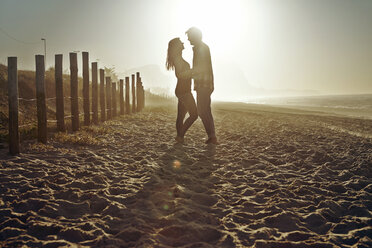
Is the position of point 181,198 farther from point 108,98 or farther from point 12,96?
point 108,98

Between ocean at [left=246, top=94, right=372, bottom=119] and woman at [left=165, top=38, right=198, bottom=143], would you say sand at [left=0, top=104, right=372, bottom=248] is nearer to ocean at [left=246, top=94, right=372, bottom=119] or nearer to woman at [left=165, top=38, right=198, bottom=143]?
woman at [left=165, top=38, right=198, bottom=143]

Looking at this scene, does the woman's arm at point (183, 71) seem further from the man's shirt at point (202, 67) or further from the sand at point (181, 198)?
the sand at point (181, 198)

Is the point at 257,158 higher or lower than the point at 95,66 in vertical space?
lower

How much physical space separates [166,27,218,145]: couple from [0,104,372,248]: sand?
1084mm

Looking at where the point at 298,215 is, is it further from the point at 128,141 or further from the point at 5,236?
the point at 128,141

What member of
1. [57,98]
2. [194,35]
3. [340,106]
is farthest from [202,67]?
[340,106]

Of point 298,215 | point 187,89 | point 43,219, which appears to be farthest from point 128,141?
point 298,215

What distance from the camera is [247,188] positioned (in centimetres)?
353

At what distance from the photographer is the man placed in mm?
5879

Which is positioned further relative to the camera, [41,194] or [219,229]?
[41,194]

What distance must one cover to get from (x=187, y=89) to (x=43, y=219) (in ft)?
13.9

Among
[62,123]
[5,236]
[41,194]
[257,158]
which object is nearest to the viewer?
[5,236]

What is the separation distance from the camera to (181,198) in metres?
3.07

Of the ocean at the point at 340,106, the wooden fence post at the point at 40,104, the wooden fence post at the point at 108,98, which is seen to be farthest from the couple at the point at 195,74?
the ocean at the point at 340,106
